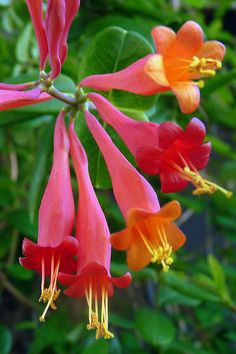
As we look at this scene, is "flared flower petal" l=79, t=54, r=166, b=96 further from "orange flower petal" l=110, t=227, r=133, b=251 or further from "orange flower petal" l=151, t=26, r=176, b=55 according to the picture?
"orange flower petal" l=110, t=227, r=133, b=251

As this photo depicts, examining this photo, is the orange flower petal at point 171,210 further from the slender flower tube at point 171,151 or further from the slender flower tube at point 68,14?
the slender flower tube at point 68,14

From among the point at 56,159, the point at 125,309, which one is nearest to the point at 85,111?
the point at 56,159

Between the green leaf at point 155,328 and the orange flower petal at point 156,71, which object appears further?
the green leaf at point 155,328

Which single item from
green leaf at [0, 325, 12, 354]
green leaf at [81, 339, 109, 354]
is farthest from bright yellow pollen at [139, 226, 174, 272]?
green leaf at [0, 325, 12, 354]

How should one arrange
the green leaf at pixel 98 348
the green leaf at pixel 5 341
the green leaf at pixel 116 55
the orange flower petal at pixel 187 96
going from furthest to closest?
the green leaf at pixel 5 341, the green leaf at pixel 98 348, the green leaf at pixel 116 55, the orange flower petal at pixel 187 96

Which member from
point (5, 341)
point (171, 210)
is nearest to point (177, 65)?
point (171, 210)

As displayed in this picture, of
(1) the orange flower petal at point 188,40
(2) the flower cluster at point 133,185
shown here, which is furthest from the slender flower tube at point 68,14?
(1) the orange flower petal at point 188,40
